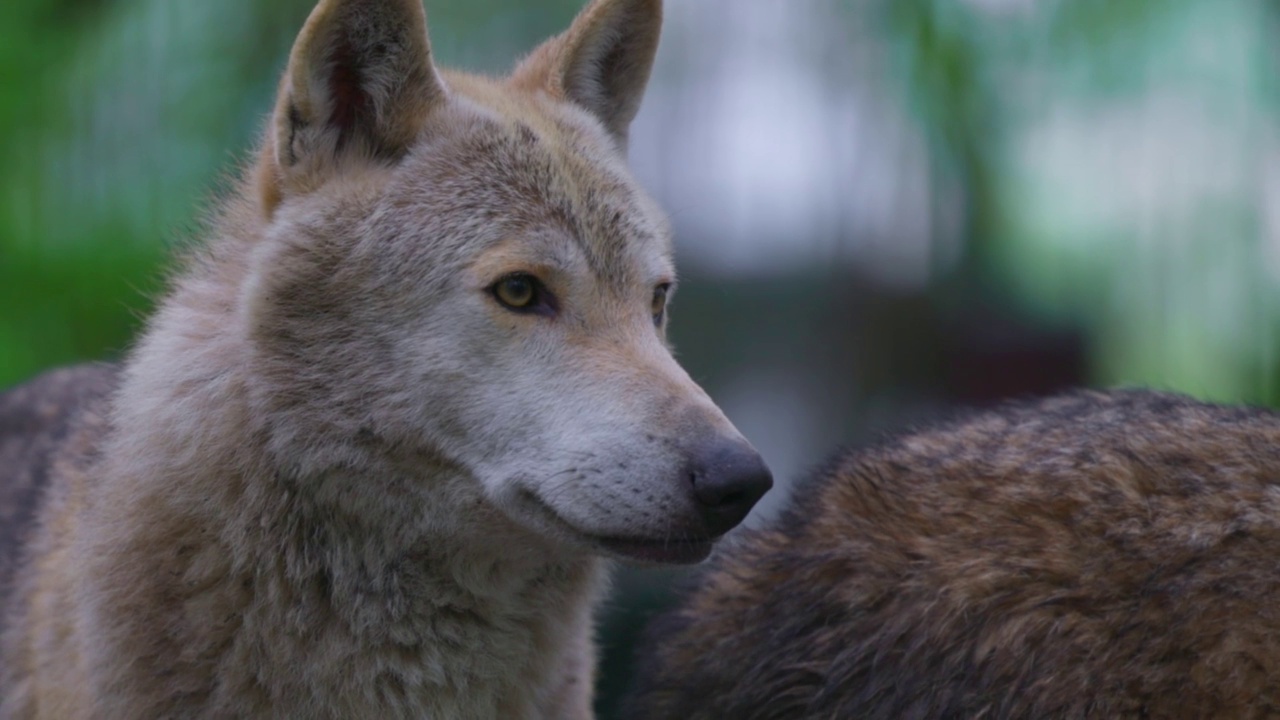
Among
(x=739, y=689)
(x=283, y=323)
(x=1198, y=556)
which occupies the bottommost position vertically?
(x=739, y=689)

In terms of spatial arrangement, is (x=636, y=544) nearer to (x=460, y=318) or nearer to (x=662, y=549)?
(x=662, y=549)

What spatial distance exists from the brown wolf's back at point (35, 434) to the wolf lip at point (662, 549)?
1.99m

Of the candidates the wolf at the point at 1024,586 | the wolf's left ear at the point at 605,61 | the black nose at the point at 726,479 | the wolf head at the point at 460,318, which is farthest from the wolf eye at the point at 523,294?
the wolf at the point at 1024,586

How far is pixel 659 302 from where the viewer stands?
4.00m

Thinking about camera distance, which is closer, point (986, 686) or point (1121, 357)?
point (986, 686)

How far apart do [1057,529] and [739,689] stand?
3.64ft

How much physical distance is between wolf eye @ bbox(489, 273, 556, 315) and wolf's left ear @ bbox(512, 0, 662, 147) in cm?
104

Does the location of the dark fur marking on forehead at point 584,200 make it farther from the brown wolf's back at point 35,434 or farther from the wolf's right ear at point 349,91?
the brown wolf's back at point 35,434

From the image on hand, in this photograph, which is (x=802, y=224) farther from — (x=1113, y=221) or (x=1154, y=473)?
(x=1154, y=473)

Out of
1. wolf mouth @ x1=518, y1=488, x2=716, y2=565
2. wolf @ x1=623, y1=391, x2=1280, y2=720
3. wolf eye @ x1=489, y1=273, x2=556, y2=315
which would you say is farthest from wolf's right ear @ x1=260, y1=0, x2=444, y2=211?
wolf @ x1=623, y1=391, x2=1280, y2=720

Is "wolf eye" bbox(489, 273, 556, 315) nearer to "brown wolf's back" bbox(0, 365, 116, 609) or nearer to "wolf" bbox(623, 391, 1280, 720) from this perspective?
"wolf" bbox(623, 391, 1280, 720)

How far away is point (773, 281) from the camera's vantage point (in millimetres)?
8742

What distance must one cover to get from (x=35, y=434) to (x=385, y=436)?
8.94 feet

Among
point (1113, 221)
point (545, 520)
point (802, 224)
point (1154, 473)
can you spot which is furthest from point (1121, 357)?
point (545, 520)
